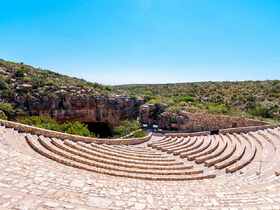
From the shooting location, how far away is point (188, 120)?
106 ft

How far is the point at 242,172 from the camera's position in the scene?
50.5 ft

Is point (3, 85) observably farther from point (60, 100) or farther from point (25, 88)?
point (60, 100)

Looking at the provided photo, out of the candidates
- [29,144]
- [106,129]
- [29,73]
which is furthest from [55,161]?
[29,73]

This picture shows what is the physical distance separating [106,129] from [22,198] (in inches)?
1399

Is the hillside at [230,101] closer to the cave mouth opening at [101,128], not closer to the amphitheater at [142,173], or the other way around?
the cave mouth opening at [101,128]

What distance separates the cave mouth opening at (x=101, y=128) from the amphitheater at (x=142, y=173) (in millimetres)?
15551

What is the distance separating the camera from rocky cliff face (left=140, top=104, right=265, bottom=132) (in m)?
29.2

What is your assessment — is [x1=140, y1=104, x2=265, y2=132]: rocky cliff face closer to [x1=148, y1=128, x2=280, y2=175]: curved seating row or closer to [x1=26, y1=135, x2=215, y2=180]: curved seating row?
[x1=148, y1=128, x2=280, y2=175]: curved seating row

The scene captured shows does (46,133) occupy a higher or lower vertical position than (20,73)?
lower

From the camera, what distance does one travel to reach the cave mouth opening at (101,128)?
1606 inches

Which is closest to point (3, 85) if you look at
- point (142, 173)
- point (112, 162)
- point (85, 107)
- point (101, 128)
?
point (85, 107)

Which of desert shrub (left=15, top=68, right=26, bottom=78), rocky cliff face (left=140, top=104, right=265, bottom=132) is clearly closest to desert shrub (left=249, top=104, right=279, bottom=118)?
rocky cliff face (left=140, top=104, right=265, bottom=132)

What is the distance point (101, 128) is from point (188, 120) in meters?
14.3

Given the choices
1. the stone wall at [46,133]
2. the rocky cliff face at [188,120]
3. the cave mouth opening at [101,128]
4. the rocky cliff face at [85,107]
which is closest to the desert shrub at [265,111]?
the rocky cliff face at [188,120]
